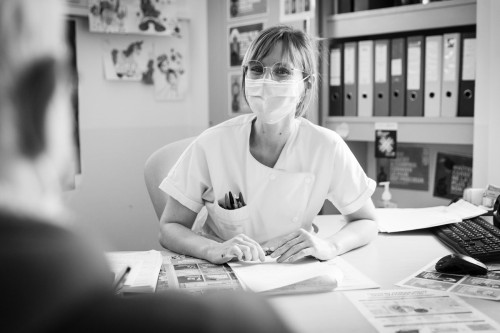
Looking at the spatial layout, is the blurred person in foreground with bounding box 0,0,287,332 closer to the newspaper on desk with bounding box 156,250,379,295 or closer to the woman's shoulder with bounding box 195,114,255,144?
the newspaper on desk with bounding box 156,250,379,295

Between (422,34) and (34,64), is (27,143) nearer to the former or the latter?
(34,64)

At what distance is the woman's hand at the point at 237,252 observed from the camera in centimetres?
128

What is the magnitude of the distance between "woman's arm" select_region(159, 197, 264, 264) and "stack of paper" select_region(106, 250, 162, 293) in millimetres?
78

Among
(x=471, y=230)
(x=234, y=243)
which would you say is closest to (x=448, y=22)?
(x=471, y=230)

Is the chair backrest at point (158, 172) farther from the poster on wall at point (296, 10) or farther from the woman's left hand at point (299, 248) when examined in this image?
the poster on wall at point (296, 10)

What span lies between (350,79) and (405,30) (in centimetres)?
30

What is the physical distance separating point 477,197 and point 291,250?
0.90 m

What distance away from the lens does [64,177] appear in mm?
255

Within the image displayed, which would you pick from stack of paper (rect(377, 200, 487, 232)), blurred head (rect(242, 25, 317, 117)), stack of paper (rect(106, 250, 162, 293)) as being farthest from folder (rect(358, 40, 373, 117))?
stack of paper (rect(106, 250, 162, 293))

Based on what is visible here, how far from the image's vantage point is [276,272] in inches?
47.9

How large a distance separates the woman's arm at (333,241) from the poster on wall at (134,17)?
1596 millimetres

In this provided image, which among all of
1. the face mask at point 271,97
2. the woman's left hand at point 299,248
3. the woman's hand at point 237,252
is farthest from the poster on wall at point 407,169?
the woman's hand at point 237,252

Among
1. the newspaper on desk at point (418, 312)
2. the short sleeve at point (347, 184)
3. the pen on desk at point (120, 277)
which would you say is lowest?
the newspaper on desk at point (418, 312)

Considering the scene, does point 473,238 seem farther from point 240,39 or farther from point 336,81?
point 240,39
